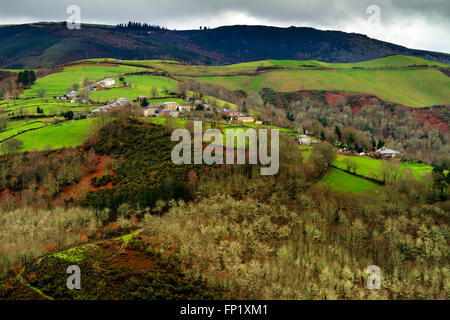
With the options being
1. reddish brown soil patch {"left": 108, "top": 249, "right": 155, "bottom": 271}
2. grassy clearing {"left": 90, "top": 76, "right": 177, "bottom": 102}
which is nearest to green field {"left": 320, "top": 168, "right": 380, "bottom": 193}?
reddish brown soil patch {"left": 108, "top": 249, "right": 155, "bottom": 271}

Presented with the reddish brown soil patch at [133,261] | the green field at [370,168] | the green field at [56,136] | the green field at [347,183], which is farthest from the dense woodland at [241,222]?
the green field at [56,136]

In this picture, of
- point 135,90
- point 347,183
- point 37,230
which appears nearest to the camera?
point 37,230

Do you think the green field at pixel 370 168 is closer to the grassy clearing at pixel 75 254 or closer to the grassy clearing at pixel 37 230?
the grassy clearing at pixel 37 230

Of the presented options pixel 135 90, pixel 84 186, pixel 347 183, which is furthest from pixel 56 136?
pixel 347 183

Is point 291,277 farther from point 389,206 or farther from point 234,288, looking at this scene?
point 389,206

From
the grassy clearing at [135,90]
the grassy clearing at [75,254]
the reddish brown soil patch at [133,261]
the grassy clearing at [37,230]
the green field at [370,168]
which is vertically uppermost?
the grassy clearing at [135,90]

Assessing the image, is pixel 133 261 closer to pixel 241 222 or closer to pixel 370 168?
pixel 241 222

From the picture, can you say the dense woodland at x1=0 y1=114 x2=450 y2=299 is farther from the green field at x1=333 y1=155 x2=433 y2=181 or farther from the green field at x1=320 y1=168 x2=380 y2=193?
the green field at x1=333 y1=155 x2=433 y2=181
